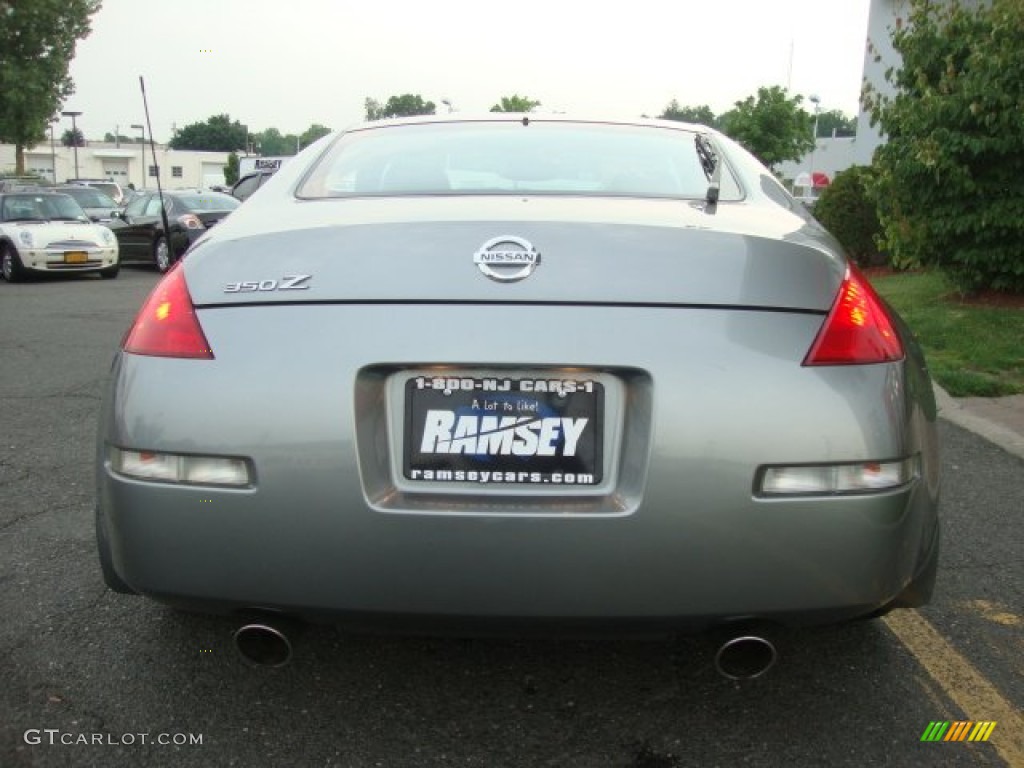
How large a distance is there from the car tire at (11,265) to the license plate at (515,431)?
1469 centimetres

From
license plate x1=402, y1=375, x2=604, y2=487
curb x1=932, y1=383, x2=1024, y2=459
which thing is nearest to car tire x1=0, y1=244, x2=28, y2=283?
curb x1=932, y1=383, x2=1024, y2=459

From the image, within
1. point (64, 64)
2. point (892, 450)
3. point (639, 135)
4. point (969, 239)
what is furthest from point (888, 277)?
point (64, 64)

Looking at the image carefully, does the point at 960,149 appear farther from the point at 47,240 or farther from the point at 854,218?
the point at 47,240

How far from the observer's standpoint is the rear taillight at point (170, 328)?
1.98 m

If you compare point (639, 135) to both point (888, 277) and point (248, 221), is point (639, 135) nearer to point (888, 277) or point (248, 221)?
point (248, 221)

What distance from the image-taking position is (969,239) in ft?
27.6

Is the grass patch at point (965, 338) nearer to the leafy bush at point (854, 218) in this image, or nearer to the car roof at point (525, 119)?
the leafy bush at point (854, 218)

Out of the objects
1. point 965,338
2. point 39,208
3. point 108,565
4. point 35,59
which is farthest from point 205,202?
point 35,59

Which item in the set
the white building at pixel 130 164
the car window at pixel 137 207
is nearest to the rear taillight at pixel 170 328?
the car window at pixel 137 207

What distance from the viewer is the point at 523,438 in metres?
1.88

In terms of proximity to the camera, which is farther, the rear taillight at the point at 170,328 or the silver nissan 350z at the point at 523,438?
the rear taillight at the point at 170,328

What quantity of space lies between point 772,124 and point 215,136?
116 m

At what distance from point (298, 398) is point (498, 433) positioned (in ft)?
1.31

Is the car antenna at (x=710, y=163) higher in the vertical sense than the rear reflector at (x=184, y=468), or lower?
higher
